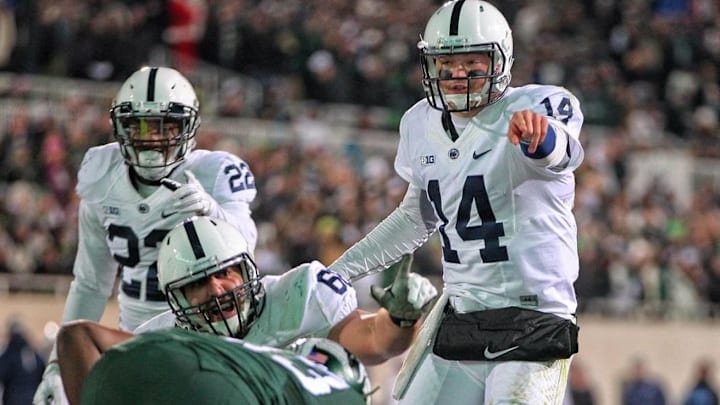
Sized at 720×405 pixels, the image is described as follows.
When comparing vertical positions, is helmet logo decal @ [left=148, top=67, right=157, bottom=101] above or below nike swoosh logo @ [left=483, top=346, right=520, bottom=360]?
above

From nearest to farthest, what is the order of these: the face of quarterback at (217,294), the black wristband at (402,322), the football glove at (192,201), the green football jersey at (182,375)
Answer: the green football jersey at (182,375)
the face of quarterback at (217,294)
the black wristband at (402,322)
the football glove at (192,201)

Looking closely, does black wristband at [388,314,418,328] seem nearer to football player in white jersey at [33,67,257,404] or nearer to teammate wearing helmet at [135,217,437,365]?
teammate wearing helmet at [135,217,437,365]

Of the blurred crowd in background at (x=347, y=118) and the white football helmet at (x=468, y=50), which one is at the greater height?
the white football helmet at (x=468, y=50)

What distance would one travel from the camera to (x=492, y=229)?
5.27m

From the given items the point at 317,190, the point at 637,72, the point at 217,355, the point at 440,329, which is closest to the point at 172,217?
the point at 440,329

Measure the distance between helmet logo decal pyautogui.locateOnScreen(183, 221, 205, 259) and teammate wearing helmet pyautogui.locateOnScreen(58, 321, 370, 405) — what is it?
1.29 meters

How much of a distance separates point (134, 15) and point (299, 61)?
1.95 meters

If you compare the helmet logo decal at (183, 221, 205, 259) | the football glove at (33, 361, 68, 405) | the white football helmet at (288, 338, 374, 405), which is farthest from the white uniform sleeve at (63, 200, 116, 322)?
the white football helmet at (288, 338, 374, 405)

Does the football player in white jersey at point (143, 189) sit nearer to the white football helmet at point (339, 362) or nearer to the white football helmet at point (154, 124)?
the white football helmet at point (154, 124)

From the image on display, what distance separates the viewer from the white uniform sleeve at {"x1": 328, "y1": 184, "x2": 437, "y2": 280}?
566 cm

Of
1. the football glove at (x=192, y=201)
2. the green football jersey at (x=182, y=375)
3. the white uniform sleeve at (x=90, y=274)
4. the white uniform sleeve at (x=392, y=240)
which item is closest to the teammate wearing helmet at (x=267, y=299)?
the white uniform sleeve at (x=392, y=240)

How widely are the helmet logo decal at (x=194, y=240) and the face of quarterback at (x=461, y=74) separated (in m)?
0.95

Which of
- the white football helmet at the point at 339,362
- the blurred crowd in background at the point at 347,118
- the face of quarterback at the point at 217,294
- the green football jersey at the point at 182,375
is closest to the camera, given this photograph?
the green football jersey at the point at 182,375

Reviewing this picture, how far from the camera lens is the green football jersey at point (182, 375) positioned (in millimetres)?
3367
